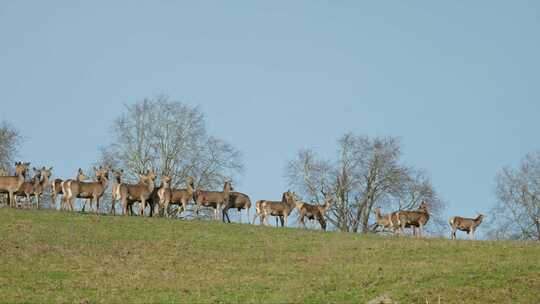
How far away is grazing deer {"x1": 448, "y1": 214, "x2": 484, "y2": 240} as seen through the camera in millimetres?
43062

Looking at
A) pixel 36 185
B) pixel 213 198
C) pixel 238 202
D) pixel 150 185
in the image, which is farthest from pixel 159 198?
pixel 36 185

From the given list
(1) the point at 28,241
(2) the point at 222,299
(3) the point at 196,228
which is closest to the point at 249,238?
(3) the point at 196,228

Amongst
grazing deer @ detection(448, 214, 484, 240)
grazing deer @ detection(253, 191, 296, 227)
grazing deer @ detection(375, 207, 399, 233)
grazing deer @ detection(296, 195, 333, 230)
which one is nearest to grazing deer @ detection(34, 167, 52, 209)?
grazing deer @ detection(253, 191, 296, 227)

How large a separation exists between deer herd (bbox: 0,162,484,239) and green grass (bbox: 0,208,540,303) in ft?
10.5

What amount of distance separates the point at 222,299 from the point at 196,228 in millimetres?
12145

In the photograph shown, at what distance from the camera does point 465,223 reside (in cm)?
4322

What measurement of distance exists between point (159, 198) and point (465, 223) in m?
13.5

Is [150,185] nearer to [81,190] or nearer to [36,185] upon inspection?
[81,190]

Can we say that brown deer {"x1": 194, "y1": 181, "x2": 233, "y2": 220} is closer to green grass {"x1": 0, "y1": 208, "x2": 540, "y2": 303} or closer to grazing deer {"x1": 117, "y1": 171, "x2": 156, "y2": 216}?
grazing deer {"x1": 117, "y1": 171, "x2": 156, "y2": 216}

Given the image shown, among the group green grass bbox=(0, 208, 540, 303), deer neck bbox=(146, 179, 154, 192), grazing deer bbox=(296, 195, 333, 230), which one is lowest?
green grass bbox=(0, 208, 540, 303)

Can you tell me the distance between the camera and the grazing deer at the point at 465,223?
43062 mm

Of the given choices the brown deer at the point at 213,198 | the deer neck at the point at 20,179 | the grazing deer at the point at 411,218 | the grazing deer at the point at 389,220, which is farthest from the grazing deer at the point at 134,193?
the grazing deer at the point at 411,218

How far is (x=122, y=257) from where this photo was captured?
99.2 ft

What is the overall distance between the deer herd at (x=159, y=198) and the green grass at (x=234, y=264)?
126 inches
